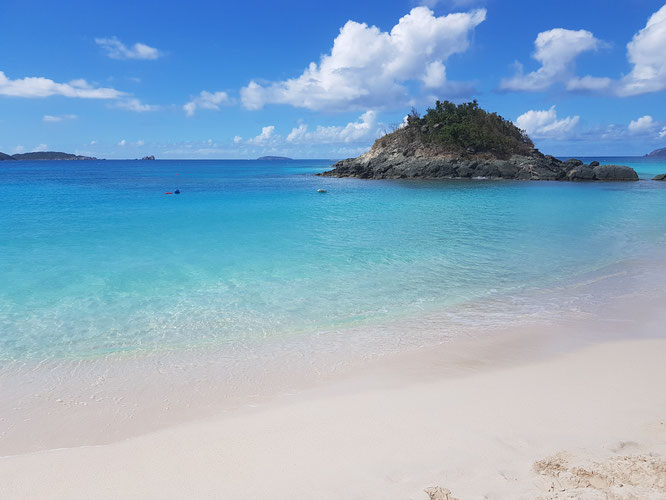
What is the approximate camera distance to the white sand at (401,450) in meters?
3.76

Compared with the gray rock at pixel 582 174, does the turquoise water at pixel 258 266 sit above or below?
below

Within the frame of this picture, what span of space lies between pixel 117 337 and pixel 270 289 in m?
3.88

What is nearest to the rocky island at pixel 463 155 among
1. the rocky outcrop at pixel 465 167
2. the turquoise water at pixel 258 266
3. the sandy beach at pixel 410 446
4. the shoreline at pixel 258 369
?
the rocky outcrop at pixel 465 167

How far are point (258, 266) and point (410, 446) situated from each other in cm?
966

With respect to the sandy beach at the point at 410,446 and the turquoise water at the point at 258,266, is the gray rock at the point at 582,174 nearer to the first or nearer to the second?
the turquoise water at the point at 258,266

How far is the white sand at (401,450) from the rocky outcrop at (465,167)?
5890 cm

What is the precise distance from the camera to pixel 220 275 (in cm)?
1228

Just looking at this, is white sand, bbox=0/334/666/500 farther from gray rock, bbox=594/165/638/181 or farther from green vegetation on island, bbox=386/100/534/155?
green vegetation on island, bbox=386/100/534/155

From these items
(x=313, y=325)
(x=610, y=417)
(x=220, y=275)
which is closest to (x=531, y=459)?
(x=610, y=417)

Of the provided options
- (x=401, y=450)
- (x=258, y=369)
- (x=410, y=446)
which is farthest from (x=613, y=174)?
(x=401, y=450)

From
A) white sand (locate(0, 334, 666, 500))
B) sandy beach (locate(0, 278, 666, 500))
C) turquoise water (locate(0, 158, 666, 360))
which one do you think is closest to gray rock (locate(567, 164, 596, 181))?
turquoise water (locate(0, 158, 666, 360))

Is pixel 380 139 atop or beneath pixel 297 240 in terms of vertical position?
atop

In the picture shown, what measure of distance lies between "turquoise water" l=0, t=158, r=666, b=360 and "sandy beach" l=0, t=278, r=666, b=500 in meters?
2.82

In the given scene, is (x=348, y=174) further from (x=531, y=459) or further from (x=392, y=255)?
Answer: (x=531, y=459)
